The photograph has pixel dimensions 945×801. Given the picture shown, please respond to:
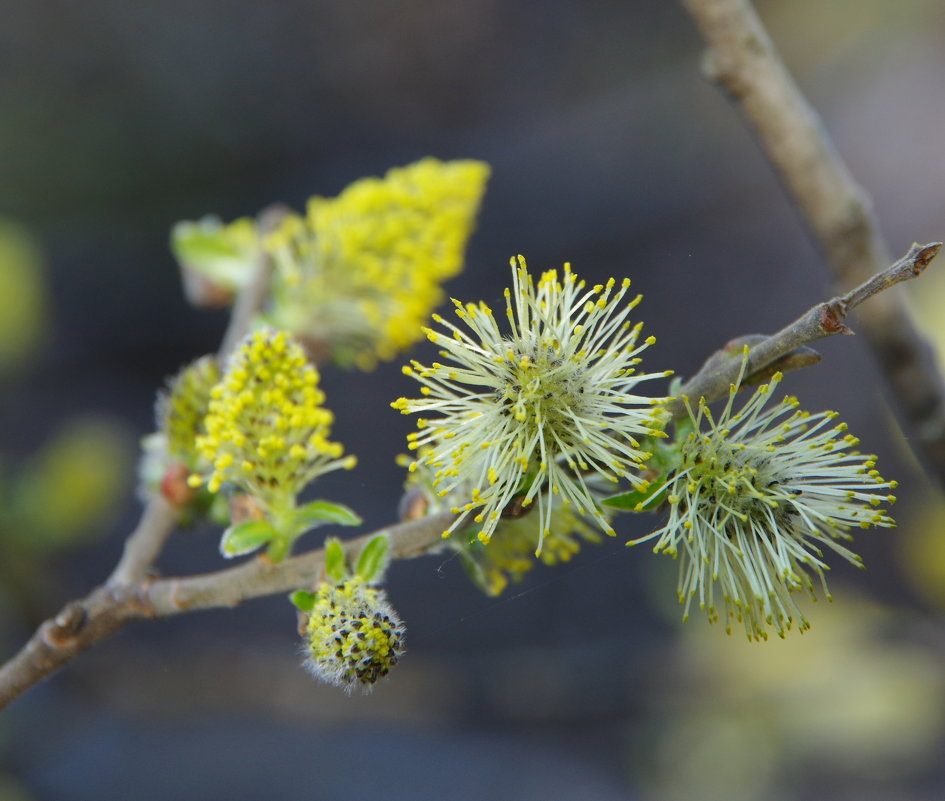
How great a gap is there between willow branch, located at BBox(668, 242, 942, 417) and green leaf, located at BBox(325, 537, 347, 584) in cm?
22

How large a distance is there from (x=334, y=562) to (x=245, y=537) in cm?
6

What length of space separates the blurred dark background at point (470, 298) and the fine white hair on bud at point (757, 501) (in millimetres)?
586

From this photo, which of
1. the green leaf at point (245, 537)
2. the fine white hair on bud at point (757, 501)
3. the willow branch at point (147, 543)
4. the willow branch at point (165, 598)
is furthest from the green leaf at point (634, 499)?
the willow branch at point (147, 543)

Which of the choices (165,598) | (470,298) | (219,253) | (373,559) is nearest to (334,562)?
(373,559)

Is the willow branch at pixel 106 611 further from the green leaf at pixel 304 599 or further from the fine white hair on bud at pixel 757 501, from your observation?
the fine white hair on bud at pixel 757 501

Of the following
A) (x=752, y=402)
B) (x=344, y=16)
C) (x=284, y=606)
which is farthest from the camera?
(x=344, y=16)

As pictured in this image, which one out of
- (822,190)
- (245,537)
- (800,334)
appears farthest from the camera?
(822,190)

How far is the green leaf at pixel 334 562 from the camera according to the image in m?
0.57

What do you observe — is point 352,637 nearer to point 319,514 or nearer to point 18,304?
point 319,514

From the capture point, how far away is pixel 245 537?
59 centimetres

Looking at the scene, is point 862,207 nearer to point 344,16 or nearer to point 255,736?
point 255,736

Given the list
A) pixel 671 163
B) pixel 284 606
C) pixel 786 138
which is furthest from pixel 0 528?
pixel 671 163

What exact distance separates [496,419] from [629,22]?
1.76 meters

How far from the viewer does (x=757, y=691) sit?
1.58 metres
